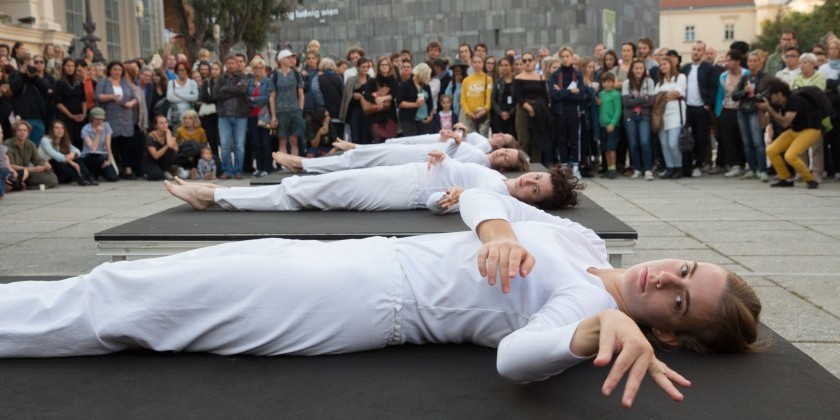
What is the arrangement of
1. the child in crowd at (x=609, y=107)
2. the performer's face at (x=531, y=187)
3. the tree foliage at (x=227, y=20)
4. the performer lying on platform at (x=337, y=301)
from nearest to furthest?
the performer lying on platform at (x=337, y=301) < the performer's face at (x=531, y=187) < the child in crowd at (x=609, y=107) < the tree foliage at (x=227, y=20)

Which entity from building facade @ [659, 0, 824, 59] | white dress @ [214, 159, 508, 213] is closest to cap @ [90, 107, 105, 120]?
white dress @ [214, 159, 508, 213]

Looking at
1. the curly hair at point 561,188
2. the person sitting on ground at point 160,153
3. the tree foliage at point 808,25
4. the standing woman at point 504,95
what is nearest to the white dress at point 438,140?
the standing woman at point 504,95

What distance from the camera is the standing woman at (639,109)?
11516 mm

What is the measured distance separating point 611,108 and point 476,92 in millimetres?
1914

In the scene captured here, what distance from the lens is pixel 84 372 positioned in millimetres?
2635

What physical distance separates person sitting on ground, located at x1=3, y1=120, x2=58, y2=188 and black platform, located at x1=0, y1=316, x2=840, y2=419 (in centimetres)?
955

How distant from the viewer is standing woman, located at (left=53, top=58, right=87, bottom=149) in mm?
12258

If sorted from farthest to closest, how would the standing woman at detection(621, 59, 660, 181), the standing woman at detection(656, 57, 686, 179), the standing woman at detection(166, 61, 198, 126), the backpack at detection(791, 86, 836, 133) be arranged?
the standing woman at detection(166, 61, 198, 126) → the standing woman at detection(621, 59, 660, 181) → the standing woman at detection(656, 57, 686, 179) → the backpack at detection(791, 86, 836, 133)

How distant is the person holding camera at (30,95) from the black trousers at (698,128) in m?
8.98

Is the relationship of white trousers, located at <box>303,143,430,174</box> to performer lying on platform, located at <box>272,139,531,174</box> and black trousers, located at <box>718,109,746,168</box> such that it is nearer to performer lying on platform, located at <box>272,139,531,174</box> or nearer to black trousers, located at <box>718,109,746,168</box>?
performer lying on platform, located at <box>272,139,531,174</box>

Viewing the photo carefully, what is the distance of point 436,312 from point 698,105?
988 cm

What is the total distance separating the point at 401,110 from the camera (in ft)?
41.2

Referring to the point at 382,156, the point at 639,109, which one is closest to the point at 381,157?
the point at 382,156

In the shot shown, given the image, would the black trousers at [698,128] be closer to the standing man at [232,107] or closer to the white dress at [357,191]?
the standing man at [232,107]
